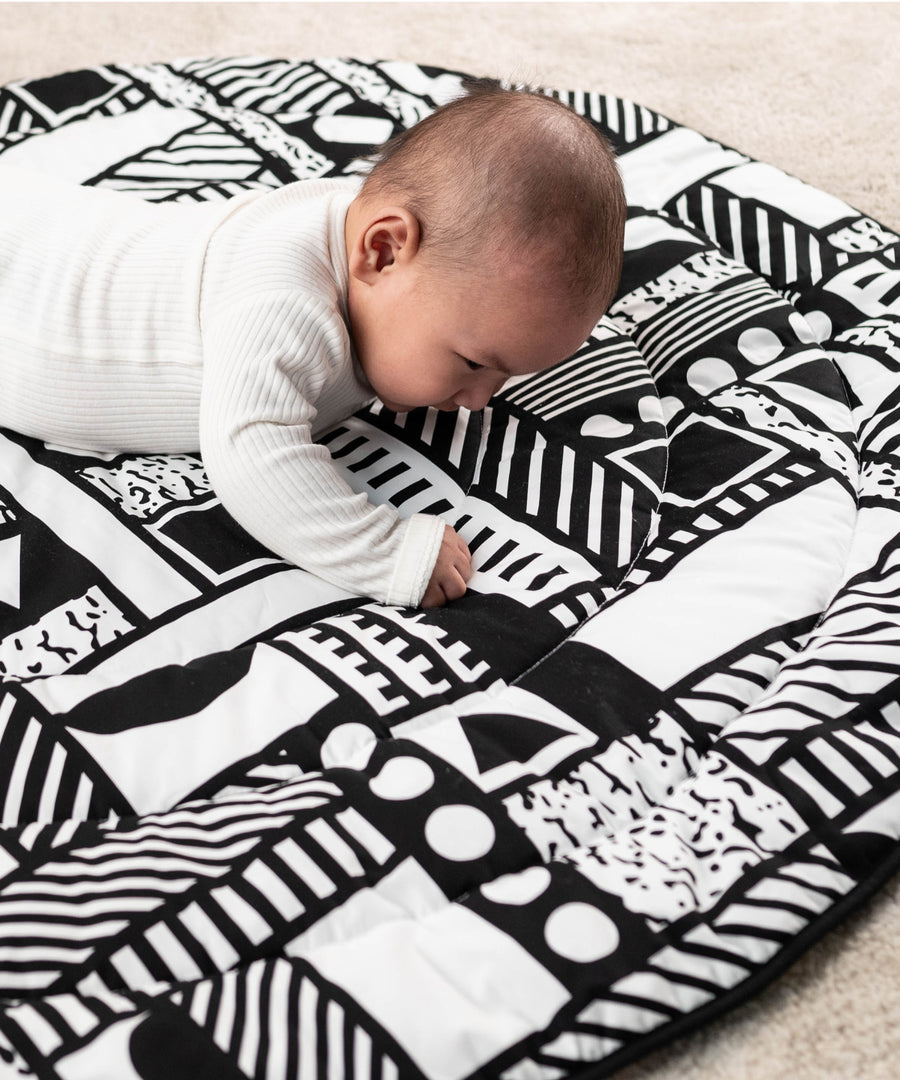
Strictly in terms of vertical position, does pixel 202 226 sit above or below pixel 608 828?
above

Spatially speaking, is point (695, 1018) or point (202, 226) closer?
point (695, 1018)

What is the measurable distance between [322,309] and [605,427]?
28cm

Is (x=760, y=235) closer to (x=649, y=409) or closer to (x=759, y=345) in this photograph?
(x=759, y=345)

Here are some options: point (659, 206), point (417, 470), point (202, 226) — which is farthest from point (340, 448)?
point (659, 206)

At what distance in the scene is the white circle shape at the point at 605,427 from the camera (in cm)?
101

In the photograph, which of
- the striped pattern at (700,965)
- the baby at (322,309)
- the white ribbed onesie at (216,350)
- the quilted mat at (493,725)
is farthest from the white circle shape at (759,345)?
the striped pattern at (700,965)

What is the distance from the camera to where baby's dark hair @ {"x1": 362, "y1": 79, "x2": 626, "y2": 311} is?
0.82m

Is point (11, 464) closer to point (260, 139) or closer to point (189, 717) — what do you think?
point (189, 717)

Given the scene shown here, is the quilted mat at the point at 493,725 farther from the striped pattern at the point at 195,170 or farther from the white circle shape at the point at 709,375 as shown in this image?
the striped pattern at the point at 195,170

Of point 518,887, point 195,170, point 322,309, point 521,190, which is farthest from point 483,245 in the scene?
point 195,170

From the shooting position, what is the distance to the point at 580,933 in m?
0.64

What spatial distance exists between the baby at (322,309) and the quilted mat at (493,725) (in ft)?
0.17

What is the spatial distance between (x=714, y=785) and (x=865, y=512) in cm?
33

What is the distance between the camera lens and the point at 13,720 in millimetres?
751
